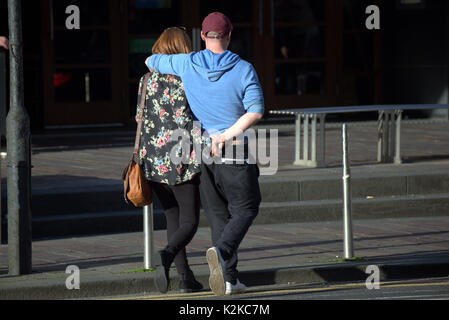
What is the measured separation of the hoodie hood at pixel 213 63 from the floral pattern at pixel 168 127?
7.2 inches

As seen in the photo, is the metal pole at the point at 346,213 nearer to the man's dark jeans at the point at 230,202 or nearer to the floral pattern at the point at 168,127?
the man's dark jeans at the point at 230,202

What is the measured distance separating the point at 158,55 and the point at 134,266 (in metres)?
1.79

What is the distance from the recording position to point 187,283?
705 centimetres

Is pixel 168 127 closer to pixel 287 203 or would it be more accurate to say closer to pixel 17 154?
pixel 17 154

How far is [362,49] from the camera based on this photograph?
17891mm

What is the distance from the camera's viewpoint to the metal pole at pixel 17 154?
24.4 feet

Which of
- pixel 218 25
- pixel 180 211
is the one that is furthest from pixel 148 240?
pixel 218 25

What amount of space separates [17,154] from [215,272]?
6.20 feet

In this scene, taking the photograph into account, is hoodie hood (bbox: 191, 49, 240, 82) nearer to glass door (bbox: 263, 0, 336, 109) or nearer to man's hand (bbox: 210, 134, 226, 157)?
man's hand (bbox: 210, 134, 226, 157)

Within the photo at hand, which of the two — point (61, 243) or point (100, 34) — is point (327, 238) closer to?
point (61, 243)

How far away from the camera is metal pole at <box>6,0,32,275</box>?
7.45 m

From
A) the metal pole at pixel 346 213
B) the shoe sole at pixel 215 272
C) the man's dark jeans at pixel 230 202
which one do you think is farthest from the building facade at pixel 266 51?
the shoe sole at pixel 215 272

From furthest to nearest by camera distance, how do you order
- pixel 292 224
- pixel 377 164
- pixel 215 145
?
1. pixel 377 164
2. pixel 292 224
3. pixel 215 145

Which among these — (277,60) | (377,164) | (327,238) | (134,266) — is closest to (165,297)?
(134,266)
